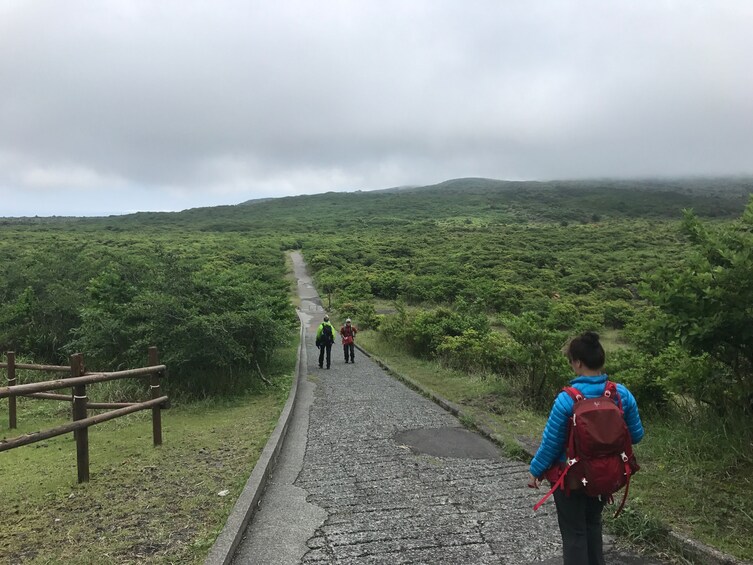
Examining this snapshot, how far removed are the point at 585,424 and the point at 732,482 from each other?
2753 millimetres

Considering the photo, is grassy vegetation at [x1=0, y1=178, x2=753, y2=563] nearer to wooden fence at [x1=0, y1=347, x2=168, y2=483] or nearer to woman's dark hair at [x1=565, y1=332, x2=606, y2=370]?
wooden fence at [x1=0, y1=347, x2=168, y2=483]

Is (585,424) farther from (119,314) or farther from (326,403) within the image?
(119,314)

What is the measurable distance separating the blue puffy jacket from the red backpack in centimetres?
4

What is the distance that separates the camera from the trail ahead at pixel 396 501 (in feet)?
12.5

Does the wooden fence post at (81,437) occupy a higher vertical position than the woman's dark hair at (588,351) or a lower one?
lower

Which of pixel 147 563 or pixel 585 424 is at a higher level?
pixel 585 424

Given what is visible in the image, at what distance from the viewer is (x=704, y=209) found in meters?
94.9

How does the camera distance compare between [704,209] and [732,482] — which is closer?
[732,482]

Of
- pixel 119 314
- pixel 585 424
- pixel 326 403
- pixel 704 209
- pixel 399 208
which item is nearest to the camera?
pixel 585 424

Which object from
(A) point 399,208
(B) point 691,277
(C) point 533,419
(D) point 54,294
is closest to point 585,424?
(B) point 691,277

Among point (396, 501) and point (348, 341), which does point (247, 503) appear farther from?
point (348, 341)

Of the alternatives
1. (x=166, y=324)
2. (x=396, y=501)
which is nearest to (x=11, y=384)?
(x=166, y=324)

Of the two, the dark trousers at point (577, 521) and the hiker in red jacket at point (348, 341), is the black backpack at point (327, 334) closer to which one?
the hiker in red jacket at point (348, 341)

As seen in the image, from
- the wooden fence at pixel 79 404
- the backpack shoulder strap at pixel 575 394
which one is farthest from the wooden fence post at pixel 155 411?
the backpack shoulder strap at pixel 575 394
